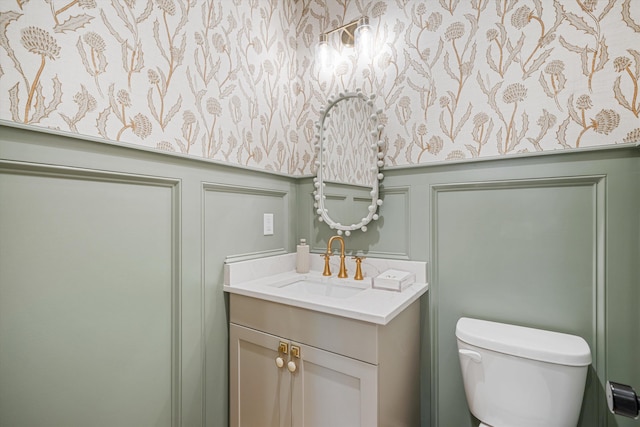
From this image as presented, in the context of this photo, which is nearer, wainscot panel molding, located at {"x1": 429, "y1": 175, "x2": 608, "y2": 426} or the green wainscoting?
the green wainscoting

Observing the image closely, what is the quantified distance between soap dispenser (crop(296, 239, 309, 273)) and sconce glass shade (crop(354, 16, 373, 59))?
110cm

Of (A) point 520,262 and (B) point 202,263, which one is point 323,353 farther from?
(A) point 520,262

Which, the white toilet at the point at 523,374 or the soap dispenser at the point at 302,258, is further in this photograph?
the soap dispenser at the point at 302,258

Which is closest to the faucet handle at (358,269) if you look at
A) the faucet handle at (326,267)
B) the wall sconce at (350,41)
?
the faucet handle at (326,267)

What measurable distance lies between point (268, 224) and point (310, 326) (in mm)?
687

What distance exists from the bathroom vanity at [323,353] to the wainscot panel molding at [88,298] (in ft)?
0.92

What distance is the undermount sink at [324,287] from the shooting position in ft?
4.68

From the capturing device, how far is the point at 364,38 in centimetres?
159

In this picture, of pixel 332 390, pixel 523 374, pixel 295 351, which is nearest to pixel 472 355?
pixel 523 374

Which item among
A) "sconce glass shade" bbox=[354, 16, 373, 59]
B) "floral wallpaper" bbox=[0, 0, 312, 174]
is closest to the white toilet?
"floral wallpaper" bbox=[0, 0, 312, 174]

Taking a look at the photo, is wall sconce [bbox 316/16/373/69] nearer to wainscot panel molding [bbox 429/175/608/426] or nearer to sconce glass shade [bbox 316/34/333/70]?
sconce glass shade [bbox 316/34/333/70]

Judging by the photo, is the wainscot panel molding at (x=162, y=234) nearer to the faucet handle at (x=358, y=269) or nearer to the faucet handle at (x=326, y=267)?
the faucet handle at (x=326, y=267)

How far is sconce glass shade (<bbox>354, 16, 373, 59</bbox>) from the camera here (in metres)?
1.57

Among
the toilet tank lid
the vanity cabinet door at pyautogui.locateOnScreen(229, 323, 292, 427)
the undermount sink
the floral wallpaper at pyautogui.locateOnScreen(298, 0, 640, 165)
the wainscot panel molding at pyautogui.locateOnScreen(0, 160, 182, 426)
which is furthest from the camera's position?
the undermount sink
